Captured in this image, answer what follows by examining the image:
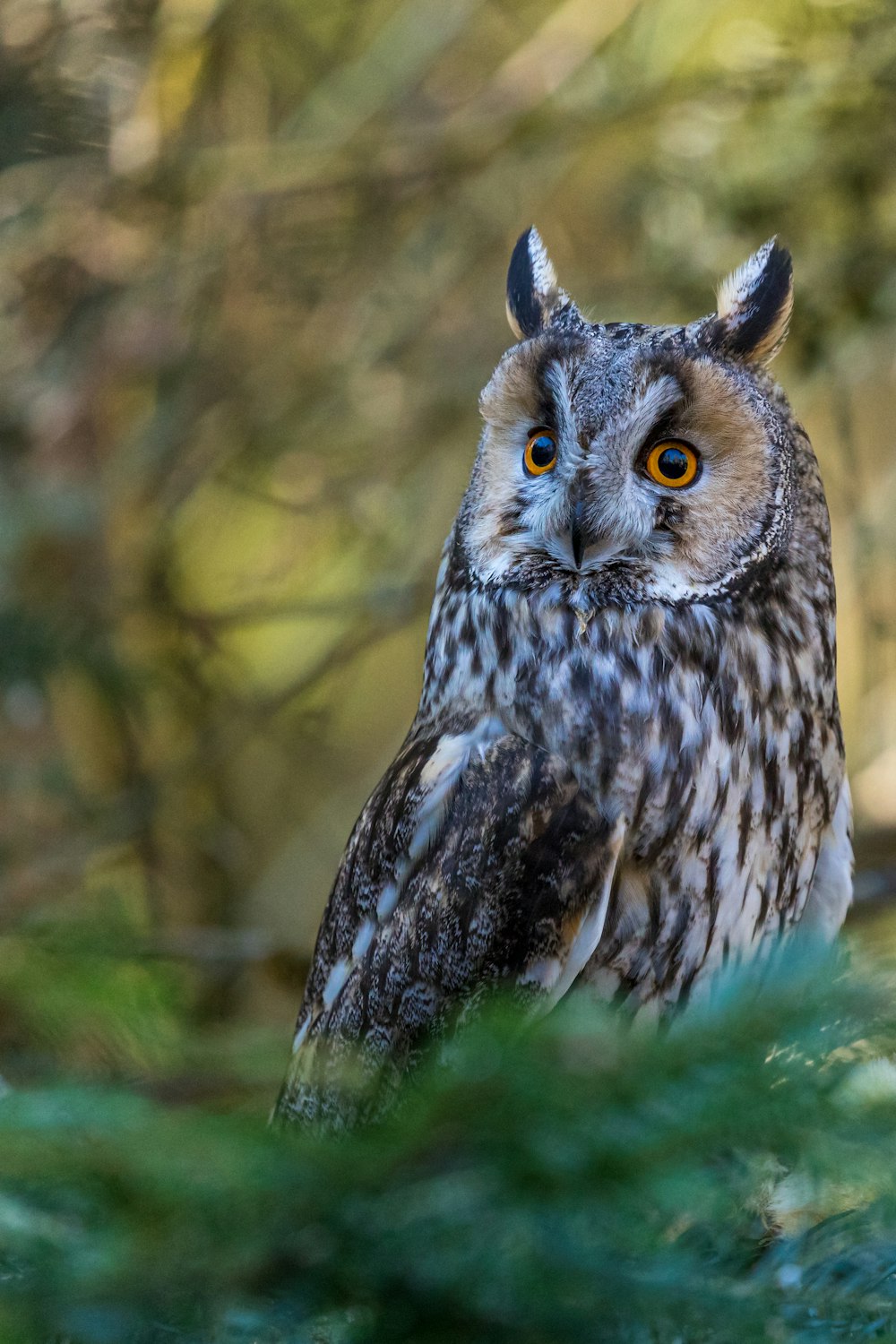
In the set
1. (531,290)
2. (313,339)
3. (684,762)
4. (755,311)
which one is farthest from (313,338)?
(684,762)

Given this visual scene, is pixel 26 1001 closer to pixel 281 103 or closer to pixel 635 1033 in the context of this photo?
pixel 635 1033

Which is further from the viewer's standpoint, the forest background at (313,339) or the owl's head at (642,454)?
the forest background at (313,339)

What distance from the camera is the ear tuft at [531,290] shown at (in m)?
1.56

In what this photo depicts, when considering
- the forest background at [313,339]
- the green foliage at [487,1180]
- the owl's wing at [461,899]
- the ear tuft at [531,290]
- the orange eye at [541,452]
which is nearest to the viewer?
the green foliage at [487,1180]

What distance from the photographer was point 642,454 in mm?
1379

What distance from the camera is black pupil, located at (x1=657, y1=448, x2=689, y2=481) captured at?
54.4 inches

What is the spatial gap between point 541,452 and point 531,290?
10.7 inches

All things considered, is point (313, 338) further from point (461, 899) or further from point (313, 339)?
point (461, 899)

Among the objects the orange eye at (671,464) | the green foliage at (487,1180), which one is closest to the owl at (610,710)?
the orange eye at (671,464)

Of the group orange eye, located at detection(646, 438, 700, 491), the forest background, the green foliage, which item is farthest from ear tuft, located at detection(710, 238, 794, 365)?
the forest background

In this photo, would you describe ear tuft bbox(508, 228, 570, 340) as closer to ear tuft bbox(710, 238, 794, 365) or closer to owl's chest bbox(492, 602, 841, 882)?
ear tuft bbox(710, 238, 794, 365)

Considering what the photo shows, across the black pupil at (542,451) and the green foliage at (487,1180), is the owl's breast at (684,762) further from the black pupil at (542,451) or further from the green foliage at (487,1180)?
the green foliage at (487,1180)

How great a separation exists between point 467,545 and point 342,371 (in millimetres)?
1854

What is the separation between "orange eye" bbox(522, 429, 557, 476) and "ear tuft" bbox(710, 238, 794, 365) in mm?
229
